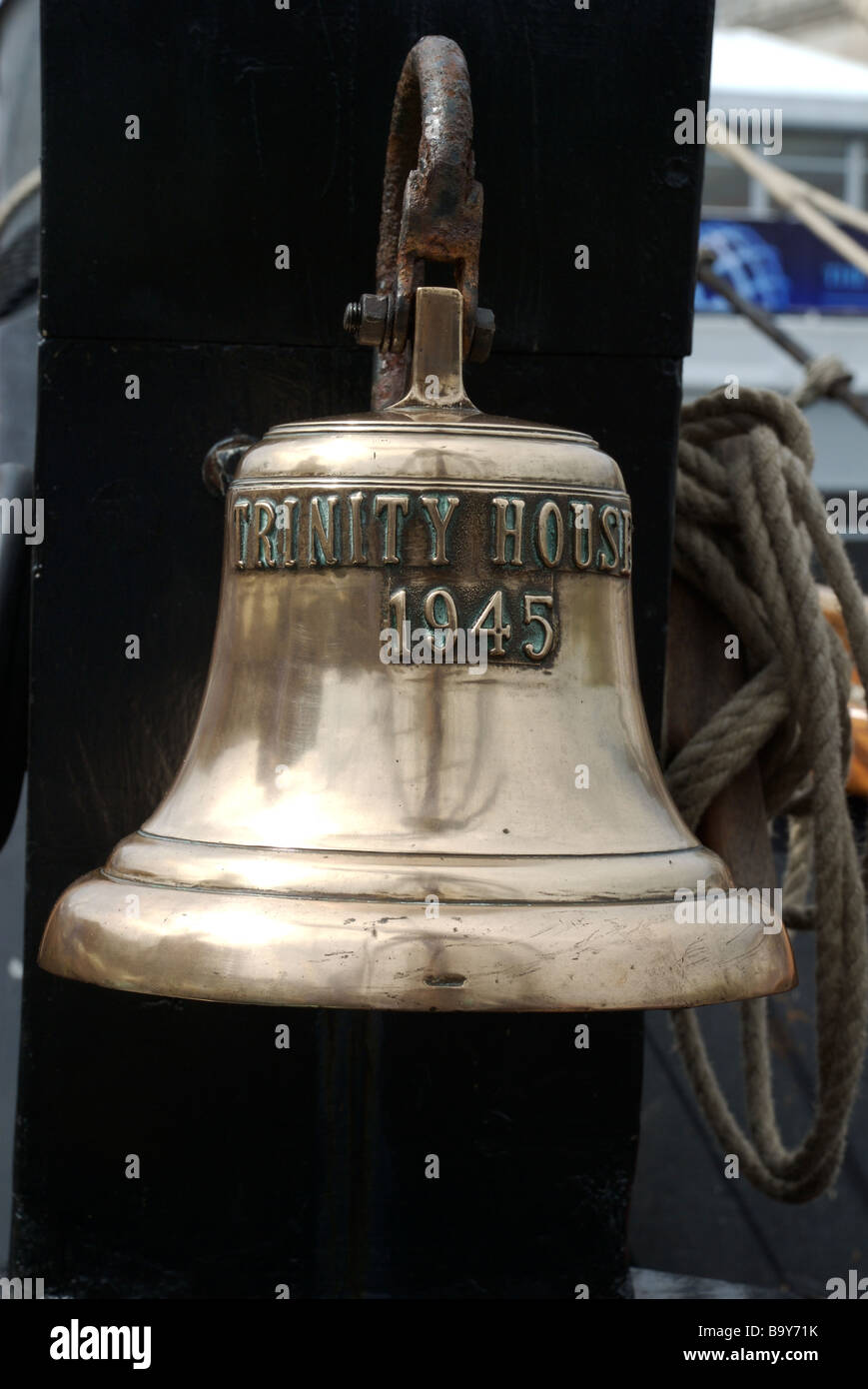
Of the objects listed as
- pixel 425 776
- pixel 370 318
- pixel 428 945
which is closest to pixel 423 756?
pixel 425 776

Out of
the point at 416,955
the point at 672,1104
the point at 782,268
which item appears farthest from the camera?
the point at 782,268

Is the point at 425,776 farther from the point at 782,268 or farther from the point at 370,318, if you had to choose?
the point at 782,268

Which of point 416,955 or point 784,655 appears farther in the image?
point 784,655

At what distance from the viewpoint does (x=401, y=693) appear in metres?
1.01

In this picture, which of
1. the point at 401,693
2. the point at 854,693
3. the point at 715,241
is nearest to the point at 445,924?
the point at 401,693

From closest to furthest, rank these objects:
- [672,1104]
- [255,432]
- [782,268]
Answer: [255,432]
[672,1104]
[782,268]

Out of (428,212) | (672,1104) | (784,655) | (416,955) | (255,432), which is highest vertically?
(428,212)

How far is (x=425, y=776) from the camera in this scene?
3.25 feet

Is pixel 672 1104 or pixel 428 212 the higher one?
pixel 428 212

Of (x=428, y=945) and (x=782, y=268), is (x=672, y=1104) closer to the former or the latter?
(x=428, y=945)

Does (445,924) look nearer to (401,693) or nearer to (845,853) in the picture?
(401,693)

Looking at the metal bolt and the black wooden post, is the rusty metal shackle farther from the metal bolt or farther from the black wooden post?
the black wooden post

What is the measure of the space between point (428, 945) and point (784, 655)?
0.64 meters

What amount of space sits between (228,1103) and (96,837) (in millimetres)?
240
